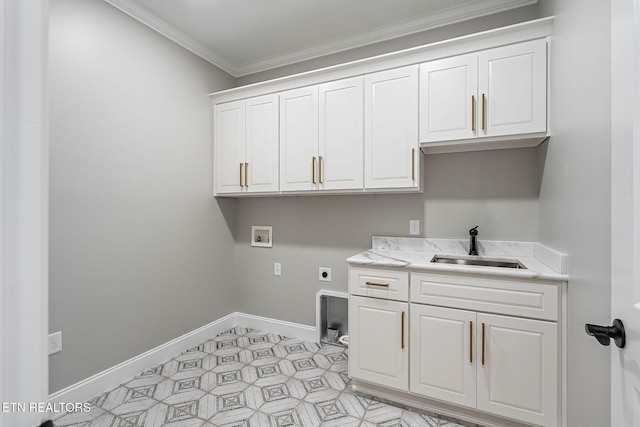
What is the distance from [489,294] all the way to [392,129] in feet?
4.10

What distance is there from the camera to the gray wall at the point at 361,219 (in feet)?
7.45

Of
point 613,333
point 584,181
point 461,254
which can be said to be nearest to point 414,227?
point 461,254

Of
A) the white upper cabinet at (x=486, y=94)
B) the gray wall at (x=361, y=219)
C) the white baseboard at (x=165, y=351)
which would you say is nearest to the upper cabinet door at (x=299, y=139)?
the gray wall at (x=361, y=219)

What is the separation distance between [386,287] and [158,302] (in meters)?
1.83

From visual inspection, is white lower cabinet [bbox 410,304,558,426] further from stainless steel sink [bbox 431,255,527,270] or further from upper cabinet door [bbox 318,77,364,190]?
upper cabinet door [bbox 318,77,364,190]

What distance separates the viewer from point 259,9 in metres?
2.40

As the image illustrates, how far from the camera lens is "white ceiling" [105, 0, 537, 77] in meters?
2.32

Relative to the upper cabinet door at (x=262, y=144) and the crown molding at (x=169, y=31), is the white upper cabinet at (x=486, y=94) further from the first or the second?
the crown molding at (x=169, y=31)

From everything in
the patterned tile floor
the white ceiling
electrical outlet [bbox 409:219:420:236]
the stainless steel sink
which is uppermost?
the white ceiling

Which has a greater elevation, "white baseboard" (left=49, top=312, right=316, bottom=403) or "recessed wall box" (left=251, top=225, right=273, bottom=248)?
"recessed wall box" (left=251, top=225, right=273, bottom=248)

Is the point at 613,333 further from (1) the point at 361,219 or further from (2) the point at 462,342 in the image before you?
(1) the point at 361,219

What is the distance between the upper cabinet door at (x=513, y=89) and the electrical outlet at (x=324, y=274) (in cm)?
169

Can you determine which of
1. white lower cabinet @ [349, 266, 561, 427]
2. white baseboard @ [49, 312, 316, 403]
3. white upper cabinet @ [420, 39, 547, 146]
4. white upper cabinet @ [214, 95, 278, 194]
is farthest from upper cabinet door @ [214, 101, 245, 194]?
white upper cabinet @ [420, 39, 547, 146]

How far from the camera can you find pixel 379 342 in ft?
6.69
